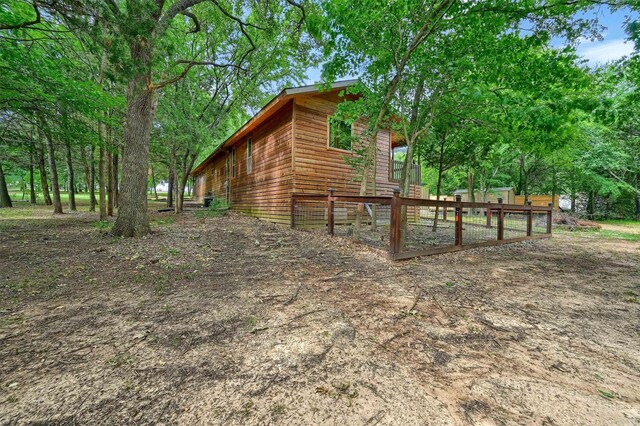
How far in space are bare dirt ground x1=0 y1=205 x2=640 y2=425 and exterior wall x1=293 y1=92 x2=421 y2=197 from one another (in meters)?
5.26

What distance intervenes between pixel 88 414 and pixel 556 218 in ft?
60.5

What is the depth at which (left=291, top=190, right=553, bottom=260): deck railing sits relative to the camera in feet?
15.4

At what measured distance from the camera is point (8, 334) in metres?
1.97

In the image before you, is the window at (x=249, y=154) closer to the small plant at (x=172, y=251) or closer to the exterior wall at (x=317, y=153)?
the exterior wall at (x=317, y=153)

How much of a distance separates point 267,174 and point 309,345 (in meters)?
9.00

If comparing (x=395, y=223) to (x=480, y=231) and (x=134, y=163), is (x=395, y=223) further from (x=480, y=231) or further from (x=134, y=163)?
(x=480, y=231)

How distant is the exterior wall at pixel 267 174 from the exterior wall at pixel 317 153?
1.14 feet

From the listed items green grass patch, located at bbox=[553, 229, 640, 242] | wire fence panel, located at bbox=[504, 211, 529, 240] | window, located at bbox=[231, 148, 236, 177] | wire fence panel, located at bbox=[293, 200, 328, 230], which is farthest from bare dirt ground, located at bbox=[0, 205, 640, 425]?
window, located at bbox=[231, 148, 236, 177]

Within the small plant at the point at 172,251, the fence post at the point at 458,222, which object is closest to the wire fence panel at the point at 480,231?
the fence post at the point at 458,222

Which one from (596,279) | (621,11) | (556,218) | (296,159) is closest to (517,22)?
(621,11)

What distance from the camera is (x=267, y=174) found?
1032cm

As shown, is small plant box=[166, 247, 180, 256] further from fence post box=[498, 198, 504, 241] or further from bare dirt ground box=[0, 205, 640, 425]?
fence post box=[498, 198, 504, 241]

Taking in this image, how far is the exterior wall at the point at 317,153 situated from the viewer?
338 inches

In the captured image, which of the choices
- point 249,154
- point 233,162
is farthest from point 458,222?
point 233,162
